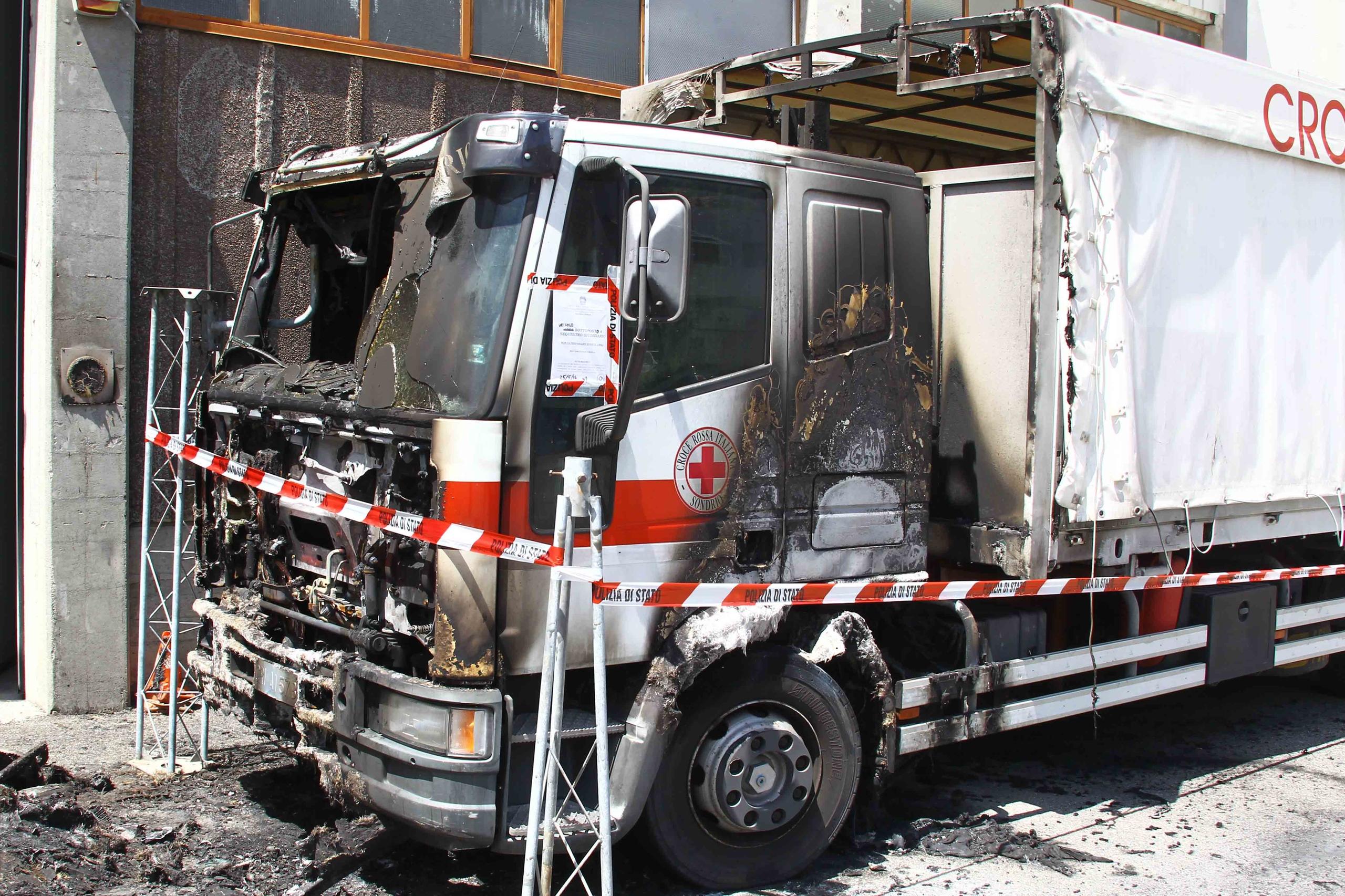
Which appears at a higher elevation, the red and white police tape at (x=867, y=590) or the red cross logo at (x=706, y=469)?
the red cross logo at (x=706, y=469)

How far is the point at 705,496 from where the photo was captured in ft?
14.0

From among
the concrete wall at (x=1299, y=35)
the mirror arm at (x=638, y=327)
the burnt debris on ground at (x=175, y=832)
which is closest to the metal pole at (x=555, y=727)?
the mirror arm at (x=638, y=327)

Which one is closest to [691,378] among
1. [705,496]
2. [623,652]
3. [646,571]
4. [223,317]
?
[705,496]

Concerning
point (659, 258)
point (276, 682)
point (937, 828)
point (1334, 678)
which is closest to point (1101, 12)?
point (1334, 678)

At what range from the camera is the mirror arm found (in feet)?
12.4

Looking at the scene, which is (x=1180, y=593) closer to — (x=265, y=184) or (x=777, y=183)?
(x=777, y=183)

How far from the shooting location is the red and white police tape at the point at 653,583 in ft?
12.3

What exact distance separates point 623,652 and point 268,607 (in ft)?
5.10

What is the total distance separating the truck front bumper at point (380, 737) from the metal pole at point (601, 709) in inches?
14.1

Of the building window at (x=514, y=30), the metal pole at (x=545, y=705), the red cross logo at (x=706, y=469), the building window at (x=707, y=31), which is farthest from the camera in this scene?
the building window at (x=707, y=31)

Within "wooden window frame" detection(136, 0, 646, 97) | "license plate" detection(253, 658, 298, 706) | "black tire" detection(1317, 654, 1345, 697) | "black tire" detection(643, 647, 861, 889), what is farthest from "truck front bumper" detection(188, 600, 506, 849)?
"black tire" detection(1317, 654, 1345, 697)

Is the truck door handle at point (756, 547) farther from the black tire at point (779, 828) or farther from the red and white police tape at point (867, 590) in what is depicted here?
the black tire at point (779, 828)

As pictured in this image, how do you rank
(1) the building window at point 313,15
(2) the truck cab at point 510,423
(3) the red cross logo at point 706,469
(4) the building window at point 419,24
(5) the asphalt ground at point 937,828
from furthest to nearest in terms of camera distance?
(4) the building window at point 419,24, (1) the building window at point 313,15, (5) the asphalt ground at point 937,828, (3) the red cross logo at point 706,469, (2) the truck cab at point 510,423

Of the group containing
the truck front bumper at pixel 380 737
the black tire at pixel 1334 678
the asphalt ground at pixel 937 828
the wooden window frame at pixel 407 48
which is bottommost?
the asphalt ground at pixel 937 828
